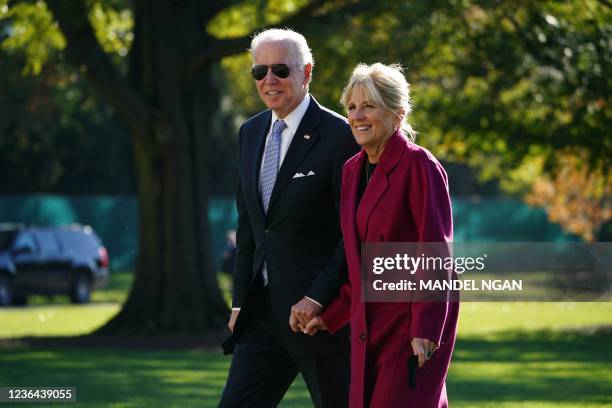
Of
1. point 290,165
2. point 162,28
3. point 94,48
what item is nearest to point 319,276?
point 290,165

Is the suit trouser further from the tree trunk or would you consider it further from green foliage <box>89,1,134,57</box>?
green foliage <box>89,1,134,57</box>

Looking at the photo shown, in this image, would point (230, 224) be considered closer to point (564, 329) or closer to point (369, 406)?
point (564, 329)

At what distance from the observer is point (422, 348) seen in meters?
5.11

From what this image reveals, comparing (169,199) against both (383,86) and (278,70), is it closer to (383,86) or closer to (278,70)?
(278,70)

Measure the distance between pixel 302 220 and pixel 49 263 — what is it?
24605 mm

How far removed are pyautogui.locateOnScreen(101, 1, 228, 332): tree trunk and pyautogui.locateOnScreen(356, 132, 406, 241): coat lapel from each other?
1359 cm

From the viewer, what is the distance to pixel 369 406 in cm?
529

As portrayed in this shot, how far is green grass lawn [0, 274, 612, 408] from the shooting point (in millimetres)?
11953

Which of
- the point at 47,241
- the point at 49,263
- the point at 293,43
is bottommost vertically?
the point at 49,263

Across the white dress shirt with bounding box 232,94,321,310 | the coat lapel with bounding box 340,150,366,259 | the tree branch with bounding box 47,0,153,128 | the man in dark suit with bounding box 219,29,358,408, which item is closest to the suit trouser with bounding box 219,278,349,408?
the man in dark suit with bounding box 219,29,358,408

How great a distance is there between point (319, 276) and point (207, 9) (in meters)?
14.7

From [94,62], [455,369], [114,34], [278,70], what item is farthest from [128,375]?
[114,34]

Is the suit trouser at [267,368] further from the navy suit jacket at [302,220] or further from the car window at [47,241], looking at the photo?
the car window at [47,241]

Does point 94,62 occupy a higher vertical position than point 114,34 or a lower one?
higher
